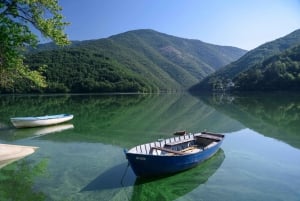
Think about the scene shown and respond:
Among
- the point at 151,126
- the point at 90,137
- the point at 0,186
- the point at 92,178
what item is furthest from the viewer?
the point at 151,126

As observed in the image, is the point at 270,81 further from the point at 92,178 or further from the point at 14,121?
the point at 92,178

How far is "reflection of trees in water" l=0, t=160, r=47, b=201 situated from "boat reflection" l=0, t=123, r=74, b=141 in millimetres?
11309

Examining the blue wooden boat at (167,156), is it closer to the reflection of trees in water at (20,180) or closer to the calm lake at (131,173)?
the calm lake at (131,173)

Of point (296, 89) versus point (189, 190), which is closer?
point (189, 190)

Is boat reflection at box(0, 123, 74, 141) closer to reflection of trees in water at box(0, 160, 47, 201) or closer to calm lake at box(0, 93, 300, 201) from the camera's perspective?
calm lake at box(0, 93, 300, 201)

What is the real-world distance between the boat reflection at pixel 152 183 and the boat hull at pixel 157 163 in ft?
1.11

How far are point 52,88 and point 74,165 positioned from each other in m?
141

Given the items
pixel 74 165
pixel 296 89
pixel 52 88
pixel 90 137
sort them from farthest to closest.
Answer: pixel 52 88
pixel 296 89
pixel 90 137
pixel 74 165

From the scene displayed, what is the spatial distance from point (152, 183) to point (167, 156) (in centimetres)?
154

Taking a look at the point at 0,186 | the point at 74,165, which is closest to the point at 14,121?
the point at 74,165

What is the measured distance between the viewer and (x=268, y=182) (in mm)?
16250

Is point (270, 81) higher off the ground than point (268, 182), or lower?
higher

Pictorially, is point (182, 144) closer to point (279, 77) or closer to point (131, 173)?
point (131, 173)

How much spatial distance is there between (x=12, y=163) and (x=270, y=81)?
115 m
